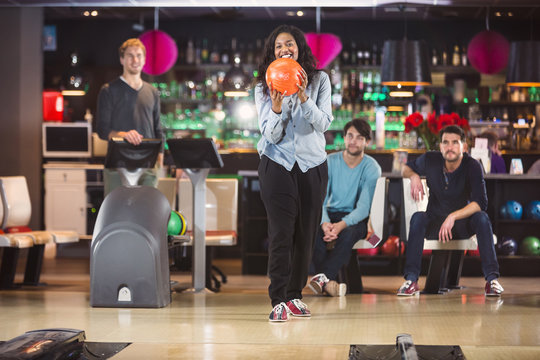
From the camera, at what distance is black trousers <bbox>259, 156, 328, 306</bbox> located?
3996 millimetres

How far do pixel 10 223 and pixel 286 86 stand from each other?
120 inches

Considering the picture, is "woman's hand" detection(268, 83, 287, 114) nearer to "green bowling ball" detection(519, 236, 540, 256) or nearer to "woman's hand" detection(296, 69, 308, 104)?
"woman's hand" detection(296, 69, 308, 104)

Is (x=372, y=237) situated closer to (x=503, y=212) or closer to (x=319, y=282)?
(x=319, y=282)

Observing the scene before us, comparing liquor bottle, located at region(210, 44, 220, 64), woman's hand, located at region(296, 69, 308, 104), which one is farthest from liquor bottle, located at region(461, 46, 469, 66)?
woman's hand, located at region(296, 69, 308, 104)

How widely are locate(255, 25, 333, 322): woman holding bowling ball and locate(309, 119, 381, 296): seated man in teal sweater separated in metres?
1.16

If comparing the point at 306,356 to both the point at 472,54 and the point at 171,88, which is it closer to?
the point at 472,54

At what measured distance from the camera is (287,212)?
13.2 feet

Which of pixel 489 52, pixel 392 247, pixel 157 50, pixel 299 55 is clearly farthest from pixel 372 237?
pixel 157 50

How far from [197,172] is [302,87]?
5.22 ft

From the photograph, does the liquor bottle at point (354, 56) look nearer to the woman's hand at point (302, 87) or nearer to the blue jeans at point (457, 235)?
the blue jeans at point (457, 235)

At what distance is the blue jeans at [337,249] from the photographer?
5.16 m

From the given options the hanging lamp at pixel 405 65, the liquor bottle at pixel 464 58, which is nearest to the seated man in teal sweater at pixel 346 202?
the hanging lamp at pixel 405 65

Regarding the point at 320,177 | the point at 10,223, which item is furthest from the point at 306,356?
the point at 10,223

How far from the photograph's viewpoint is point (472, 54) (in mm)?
9508
